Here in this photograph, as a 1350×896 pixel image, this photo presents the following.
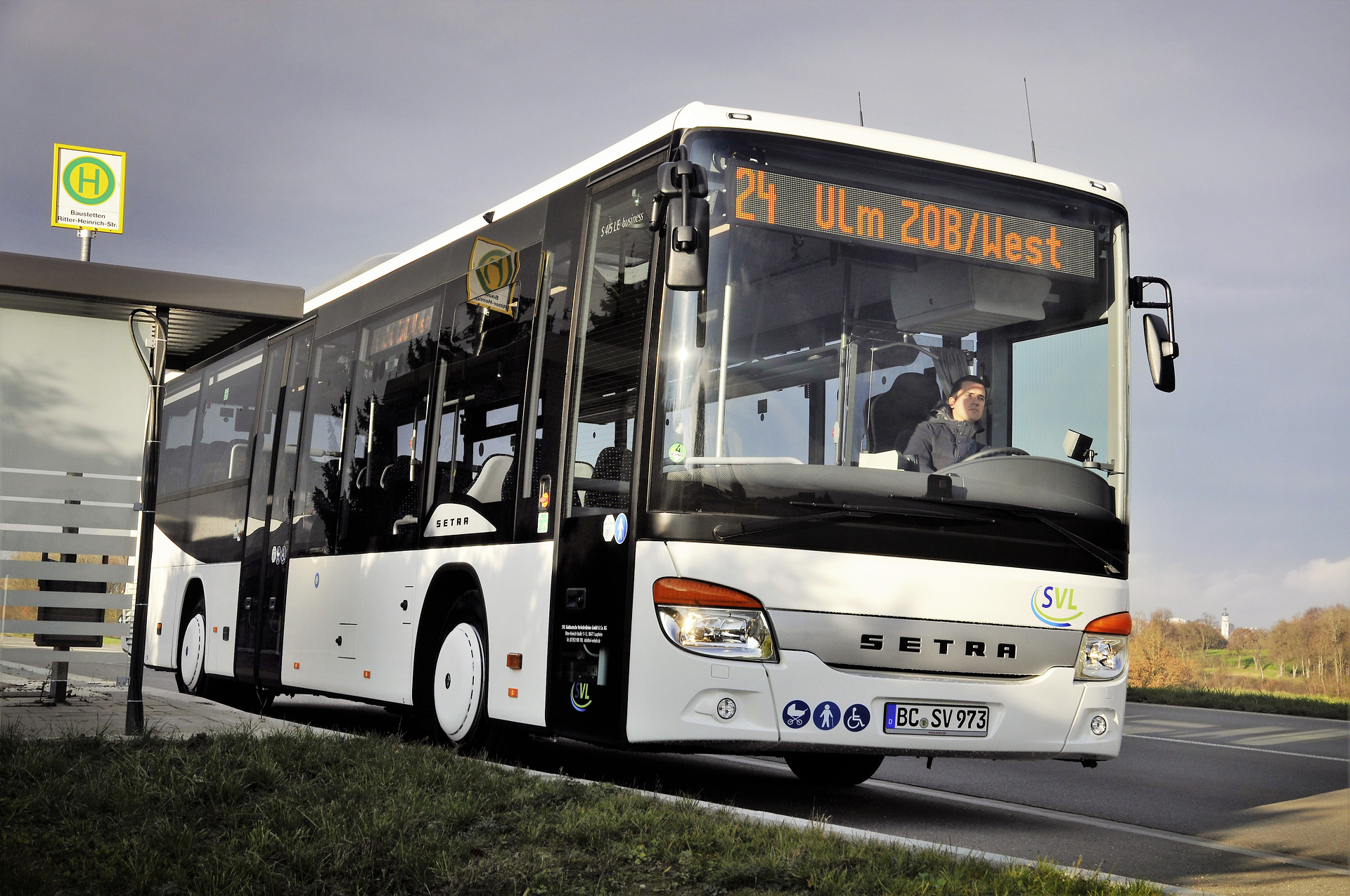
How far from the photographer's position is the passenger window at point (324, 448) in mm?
11367

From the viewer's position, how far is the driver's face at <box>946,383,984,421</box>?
25.0 feet

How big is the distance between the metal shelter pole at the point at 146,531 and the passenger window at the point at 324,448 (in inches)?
62.4

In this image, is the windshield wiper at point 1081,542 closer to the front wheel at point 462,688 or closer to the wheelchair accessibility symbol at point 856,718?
the wheelchair accessibility symbol at point 856,718

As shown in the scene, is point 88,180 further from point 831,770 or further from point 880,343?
point 880,343

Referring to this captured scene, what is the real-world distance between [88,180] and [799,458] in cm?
1802

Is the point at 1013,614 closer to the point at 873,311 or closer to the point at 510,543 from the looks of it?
the point at 873,311

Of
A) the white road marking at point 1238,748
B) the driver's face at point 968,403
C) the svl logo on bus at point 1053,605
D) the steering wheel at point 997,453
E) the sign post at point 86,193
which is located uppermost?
the sign post at point 86,193

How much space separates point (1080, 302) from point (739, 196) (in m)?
2.15

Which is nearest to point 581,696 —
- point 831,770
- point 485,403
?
point 485,403

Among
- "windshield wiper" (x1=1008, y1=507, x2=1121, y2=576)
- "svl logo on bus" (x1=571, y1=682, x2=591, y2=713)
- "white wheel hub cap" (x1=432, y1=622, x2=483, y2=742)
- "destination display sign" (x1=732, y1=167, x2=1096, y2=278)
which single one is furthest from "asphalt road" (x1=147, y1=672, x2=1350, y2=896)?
"destination display sign" (x1=732, y1=167, x2=1096, y2=278)

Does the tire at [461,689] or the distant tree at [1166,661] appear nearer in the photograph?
the tire at [461,689]

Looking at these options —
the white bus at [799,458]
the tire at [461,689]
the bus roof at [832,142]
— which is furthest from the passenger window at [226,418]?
the bus roof at [832,142]

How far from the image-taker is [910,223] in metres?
7.71

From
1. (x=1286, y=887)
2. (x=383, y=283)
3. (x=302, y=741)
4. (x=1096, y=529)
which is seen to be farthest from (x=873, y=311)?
(x=383, y=283)
